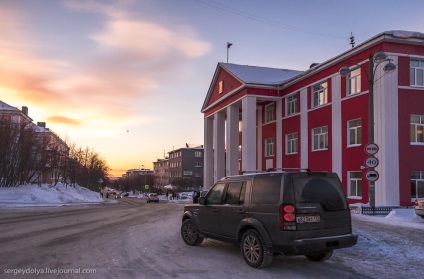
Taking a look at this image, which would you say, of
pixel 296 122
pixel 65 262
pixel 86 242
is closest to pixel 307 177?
pixel 65 262

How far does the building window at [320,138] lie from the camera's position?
31938 mm

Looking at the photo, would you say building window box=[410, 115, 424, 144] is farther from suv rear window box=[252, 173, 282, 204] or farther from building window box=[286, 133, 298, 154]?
suv rear window box=[252, 173, 282, 204]

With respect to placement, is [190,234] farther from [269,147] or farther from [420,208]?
[269,147]

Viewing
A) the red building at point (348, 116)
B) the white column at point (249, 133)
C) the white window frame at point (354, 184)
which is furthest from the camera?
the white column at point (249, 133)

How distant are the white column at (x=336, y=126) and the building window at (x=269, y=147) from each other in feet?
39.5

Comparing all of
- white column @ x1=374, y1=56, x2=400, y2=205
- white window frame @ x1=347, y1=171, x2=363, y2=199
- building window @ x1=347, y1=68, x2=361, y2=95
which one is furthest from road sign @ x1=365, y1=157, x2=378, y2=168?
building window @ x1=347, y1=68, x2=361, y2=95

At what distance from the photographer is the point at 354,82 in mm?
28406

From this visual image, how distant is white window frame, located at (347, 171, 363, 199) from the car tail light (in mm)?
21333

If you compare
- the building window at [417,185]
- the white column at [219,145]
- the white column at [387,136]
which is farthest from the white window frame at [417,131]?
the white column at [219,145]

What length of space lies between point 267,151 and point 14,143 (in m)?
25.9

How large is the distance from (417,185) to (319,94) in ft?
35.5

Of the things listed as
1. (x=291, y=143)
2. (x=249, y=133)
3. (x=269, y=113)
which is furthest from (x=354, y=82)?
(x=269, y=113)

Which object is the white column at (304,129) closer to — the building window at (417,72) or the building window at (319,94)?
the building window at (319,94)

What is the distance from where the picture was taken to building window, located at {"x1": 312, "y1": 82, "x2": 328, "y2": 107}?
31953mm
